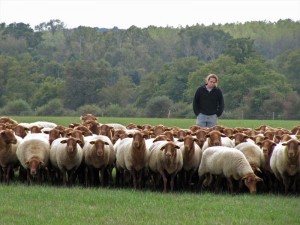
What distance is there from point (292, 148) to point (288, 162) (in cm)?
36

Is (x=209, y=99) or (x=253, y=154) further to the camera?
(x=209, y=99)

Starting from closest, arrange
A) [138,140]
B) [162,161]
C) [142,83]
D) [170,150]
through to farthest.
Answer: [170,150] → [162,161] → [138,140] → [142,83]

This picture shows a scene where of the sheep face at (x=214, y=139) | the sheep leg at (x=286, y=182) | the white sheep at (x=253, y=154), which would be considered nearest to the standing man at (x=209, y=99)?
the sheep face at (x=214, y=139)

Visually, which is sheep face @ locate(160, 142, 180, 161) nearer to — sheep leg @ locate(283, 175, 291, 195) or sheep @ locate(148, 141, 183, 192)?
sheep @ locate(148, 141, 183, 192)

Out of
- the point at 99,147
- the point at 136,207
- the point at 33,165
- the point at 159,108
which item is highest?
the point at 99,147

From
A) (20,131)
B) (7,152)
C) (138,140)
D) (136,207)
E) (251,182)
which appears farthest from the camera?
(20,131)

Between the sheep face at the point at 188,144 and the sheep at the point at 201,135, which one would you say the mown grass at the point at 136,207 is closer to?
the sheep face at the point at 188,144

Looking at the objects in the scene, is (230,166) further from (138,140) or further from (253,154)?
(138,140)

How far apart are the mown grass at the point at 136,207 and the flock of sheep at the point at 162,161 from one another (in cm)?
83

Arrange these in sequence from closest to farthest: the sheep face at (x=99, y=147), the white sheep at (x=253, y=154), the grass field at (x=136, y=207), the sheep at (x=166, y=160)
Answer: the grass field at (x=136, y=207) → the sheep at (x=166, y=160) → the white sheep at (x=253, y=154) → the sheep face at (x=99, y=147)

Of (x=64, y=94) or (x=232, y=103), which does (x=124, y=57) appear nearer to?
(x=64, y=94)

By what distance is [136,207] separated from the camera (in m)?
13.0

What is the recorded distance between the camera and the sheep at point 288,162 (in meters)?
15.5

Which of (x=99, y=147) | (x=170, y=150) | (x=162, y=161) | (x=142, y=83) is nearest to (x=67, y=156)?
(x=99, y=147)
